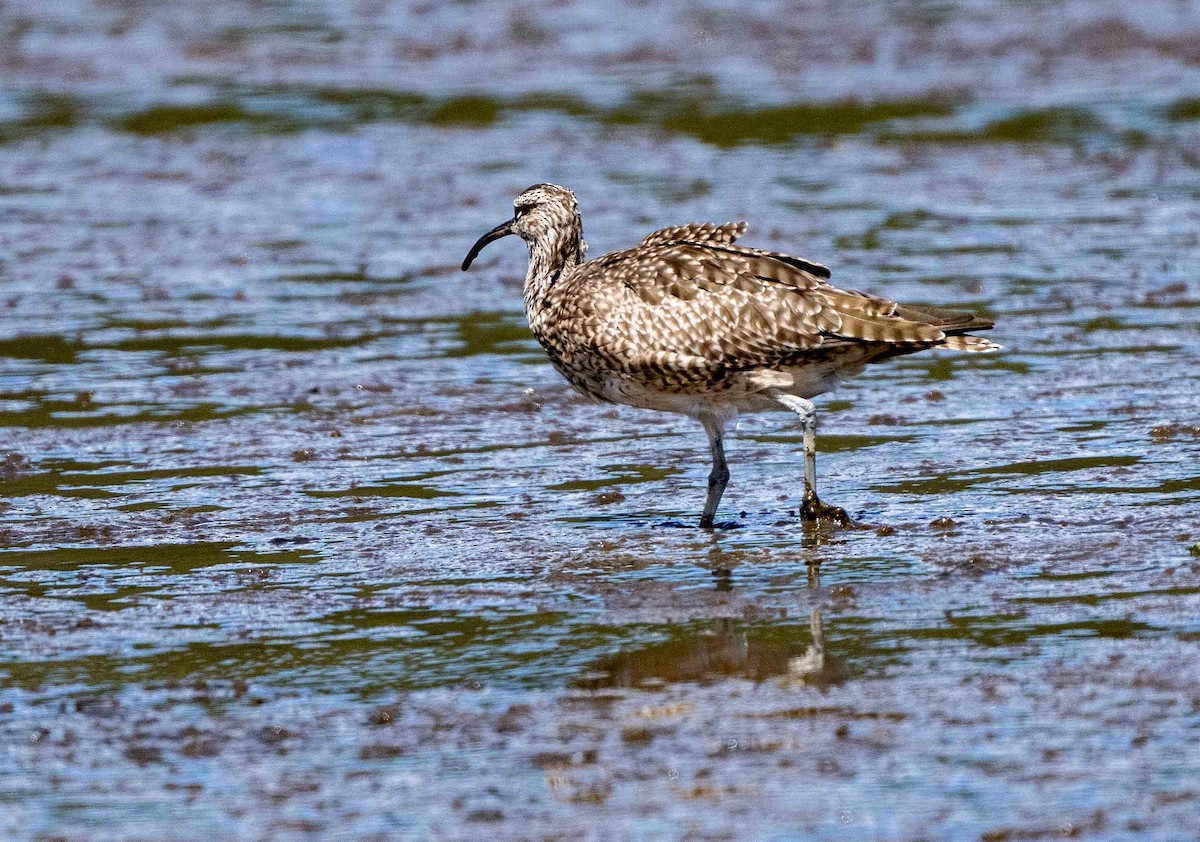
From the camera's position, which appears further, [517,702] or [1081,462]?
[1081,462]

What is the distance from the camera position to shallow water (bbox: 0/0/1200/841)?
22.2 ft

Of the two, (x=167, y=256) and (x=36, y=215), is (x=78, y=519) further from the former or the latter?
(x=36, y=215)

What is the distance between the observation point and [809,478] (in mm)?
9953

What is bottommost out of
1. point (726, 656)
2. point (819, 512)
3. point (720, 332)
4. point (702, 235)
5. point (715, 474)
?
point (726, 656)

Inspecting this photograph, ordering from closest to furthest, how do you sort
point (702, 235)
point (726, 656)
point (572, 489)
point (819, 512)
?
point (726, 656) < point (819, 512) < point (702, 235) < point (572, 489)

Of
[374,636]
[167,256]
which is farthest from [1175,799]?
[167,256]

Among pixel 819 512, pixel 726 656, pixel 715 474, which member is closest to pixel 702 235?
pixel 715 474

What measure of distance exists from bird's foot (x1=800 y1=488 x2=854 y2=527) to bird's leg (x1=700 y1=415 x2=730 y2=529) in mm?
431

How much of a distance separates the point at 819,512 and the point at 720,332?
3.28ft

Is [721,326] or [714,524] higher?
[721,326]

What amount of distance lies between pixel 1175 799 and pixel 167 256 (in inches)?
486

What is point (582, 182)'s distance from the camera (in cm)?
1942

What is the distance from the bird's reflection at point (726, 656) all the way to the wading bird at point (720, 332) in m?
1.73

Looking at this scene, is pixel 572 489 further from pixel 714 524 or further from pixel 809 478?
pixel 809 478
